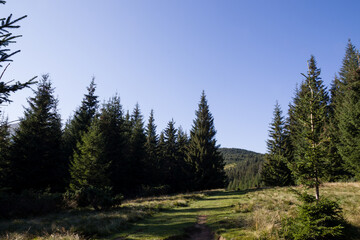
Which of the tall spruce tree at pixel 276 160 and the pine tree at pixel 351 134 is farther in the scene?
the tall spruce tree at pixel 276 160

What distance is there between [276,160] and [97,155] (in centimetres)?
3413

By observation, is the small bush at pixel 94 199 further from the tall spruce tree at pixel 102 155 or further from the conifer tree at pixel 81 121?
the conifer tree at pixel 81 121

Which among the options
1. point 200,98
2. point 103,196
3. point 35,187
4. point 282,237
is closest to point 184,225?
point 282,237

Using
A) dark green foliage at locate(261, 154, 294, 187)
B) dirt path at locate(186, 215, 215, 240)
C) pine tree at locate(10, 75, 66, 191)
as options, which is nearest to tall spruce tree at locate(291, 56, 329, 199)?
dirt path at locate(186, 215, 215, 240)

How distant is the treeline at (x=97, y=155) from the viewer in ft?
81.0

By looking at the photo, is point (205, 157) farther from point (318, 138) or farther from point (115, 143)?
point (318, 138)

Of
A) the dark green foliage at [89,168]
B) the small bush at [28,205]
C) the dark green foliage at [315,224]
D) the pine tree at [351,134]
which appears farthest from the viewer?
the pine tree at [351,134]

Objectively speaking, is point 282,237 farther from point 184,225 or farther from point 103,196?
point 103,196

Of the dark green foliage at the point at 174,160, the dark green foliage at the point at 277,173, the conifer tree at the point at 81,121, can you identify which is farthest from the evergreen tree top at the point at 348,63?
the conifer tree at the point at 81,121

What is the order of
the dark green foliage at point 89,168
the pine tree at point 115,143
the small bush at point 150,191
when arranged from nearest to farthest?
the dark green foliage at point 89,168, the small bush at point 150,191, the pine tree at point 115,143

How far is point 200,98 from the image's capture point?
47.3 metres

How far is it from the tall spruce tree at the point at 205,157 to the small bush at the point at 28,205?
26244 millimetres

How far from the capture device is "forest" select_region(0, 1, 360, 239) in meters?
8.92

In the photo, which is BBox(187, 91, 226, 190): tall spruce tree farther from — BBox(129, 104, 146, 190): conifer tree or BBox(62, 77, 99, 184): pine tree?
BBox(62, 77, 99, 184): pine tree
